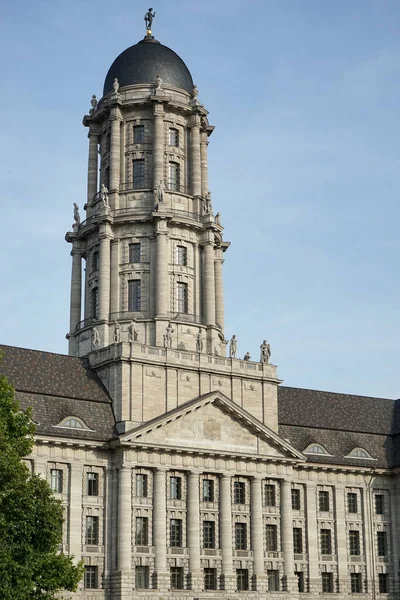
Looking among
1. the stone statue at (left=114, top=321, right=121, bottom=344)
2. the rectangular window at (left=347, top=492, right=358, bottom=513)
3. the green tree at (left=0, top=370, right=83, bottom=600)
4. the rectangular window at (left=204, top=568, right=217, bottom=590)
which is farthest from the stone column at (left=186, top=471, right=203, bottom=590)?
the green tree at (left=0, top=370, right=83, bottom=600)

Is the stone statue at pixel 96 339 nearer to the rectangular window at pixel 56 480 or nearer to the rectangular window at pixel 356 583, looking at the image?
the rectangular window at pixel 56 480

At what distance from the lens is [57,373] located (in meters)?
85.1

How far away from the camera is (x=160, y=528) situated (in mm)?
81625

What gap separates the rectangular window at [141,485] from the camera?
269 ft

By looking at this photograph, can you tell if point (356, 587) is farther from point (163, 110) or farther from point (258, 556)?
point (163, 110)

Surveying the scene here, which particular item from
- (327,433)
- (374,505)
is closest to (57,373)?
(327,433)

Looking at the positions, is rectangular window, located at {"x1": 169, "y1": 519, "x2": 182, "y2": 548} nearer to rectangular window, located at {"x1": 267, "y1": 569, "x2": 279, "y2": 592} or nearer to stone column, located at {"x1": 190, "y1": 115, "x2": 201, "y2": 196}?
rectangular window, located at {"x1": 267, "y1": 569, "x2": 279, "y2": 592}

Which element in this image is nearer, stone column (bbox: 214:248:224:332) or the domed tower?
the domed tower

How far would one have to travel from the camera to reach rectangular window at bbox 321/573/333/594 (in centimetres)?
9181

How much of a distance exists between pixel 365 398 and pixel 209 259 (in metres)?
21.7

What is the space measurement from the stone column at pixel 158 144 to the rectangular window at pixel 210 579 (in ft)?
116

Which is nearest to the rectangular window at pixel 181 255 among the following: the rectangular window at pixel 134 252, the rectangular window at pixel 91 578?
the rectangular window at pixel 134 252

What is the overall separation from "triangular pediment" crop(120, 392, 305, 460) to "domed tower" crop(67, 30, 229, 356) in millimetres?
6602

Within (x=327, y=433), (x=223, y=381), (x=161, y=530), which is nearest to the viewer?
(x=161, y=530)
